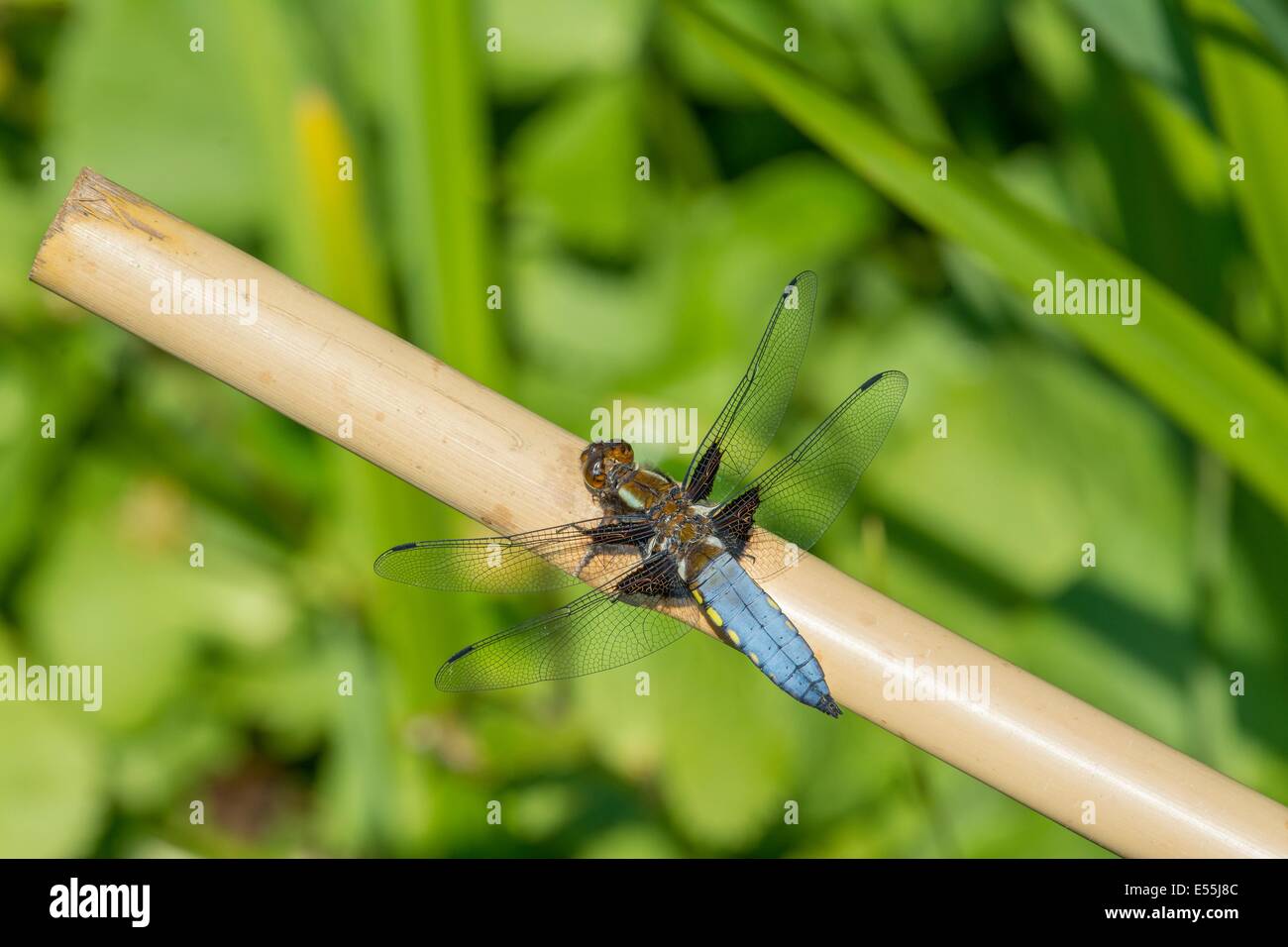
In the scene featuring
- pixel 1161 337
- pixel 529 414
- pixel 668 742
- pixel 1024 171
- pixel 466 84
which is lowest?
pixel 668 742

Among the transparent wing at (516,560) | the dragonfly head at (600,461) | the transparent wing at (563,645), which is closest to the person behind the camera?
the dragonfly head at (600,461)

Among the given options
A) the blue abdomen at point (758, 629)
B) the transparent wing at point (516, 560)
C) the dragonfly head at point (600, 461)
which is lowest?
the blue abdomen at point (758, 629)

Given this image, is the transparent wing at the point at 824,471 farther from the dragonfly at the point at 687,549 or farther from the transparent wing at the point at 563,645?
the transparent wing at the point at 563,645

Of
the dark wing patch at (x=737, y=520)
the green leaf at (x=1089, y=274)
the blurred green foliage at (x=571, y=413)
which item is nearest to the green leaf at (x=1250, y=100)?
the green leaf at (x=1089, y=274)

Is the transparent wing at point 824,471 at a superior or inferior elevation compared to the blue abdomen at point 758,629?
superior

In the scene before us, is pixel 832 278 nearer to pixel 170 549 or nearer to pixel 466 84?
pixel 466 84

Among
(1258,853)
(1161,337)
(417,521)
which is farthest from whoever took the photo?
(417,521)

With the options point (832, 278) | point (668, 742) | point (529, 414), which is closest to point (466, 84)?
point (529, 414)

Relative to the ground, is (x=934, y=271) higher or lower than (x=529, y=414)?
higher
